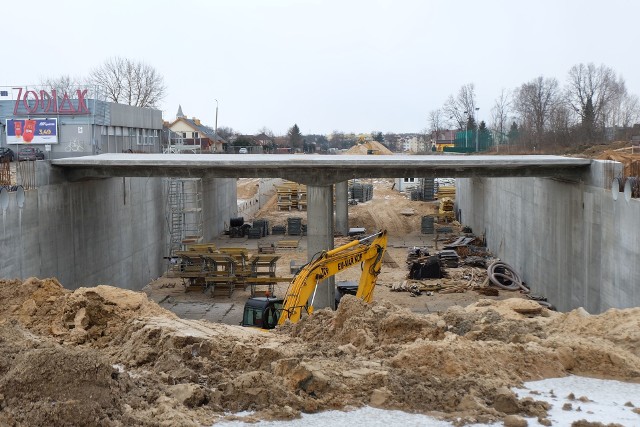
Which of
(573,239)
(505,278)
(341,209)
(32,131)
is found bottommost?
(505,278)

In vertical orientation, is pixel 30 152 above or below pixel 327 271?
above

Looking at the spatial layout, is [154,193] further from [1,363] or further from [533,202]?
[1,363]

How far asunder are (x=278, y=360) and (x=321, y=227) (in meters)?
18.9

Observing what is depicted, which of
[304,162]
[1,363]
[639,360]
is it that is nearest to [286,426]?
[1,363]

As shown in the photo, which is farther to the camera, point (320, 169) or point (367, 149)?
point (367, 149)

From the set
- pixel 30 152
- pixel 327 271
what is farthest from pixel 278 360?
pixel 30 152

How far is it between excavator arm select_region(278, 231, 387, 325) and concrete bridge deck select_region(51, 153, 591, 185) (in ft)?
17.7

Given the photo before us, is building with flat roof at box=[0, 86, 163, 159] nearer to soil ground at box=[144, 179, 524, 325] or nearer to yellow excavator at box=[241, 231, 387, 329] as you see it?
soil ground at box=[144, 179, 524, 325]

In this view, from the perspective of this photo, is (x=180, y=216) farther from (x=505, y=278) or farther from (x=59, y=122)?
(x=505, y=278)

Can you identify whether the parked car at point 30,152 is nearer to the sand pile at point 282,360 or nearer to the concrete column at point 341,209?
the concrete column at point 341,209

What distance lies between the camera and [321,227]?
30.5 m

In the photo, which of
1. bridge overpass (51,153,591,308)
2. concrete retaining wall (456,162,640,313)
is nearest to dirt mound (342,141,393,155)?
concrete retaining wall (456,162,640,313)

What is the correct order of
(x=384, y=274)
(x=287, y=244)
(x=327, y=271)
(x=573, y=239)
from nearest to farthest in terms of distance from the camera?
(x=327, y=271)
(x=573, y=239)
(x=384, y=274)
(x=287, y=244)

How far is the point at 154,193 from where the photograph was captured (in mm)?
39125
